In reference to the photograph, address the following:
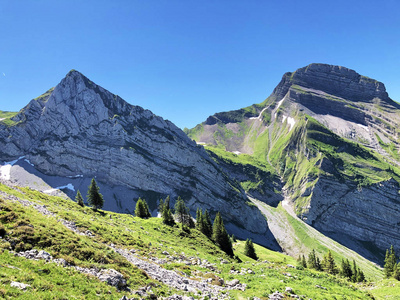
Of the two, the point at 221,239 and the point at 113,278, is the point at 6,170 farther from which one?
the point at 113,278

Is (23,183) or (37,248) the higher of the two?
(37,248)

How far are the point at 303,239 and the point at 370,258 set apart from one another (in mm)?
57376

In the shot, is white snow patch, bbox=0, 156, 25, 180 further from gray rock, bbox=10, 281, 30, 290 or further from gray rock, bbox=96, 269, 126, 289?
gray rock, bbox=10, 281, 30, 290

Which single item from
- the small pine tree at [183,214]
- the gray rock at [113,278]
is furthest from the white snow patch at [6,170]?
the gray rock at [113,278]

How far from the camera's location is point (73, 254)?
21094 mm

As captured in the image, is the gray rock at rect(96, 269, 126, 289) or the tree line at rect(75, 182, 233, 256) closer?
the gray rock at rect(96, 269, 126, 289)

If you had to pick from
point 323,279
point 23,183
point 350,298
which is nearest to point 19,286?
point 350,298

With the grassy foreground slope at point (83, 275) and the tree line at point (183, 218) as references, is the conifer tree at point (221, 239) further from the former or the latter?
the grassy foreground slope at point (83, 275)

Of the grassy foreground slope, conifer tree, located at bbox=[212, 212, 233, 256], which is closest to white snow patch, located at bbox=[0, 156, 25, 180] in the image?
conifer tree, located at bbox=[212, 212, 233, 256]

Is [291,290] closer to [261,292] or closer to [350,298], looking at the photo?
[261,292]

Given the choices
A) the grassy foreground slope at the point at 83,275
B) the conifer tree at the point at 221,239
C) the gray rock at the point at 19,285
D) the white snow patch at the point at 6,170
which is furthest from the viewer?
the white snow patch at the point at 6,170

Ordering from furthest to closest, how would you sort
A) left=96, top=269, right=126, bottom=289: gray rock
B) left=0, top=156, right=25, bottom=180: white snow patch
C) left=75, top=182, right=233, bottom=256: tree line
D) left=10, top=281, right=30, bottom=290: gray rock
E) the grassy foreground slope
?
left=0, top=156, right=25, bottom=180: white snow patch < left=75, top=182, right=233, bottom=256: tree line < left=96, top=269, right=126, bottom=289: gray rock < the grassy foreground slope < left=10, top=281, right=30, bottom=290: gray rock

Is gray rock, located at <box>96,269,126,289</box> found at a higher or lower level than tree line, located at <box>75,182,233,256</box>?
higher

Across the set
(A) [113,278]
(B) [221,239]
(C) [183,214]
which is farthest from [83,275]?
(C) [183,214]
